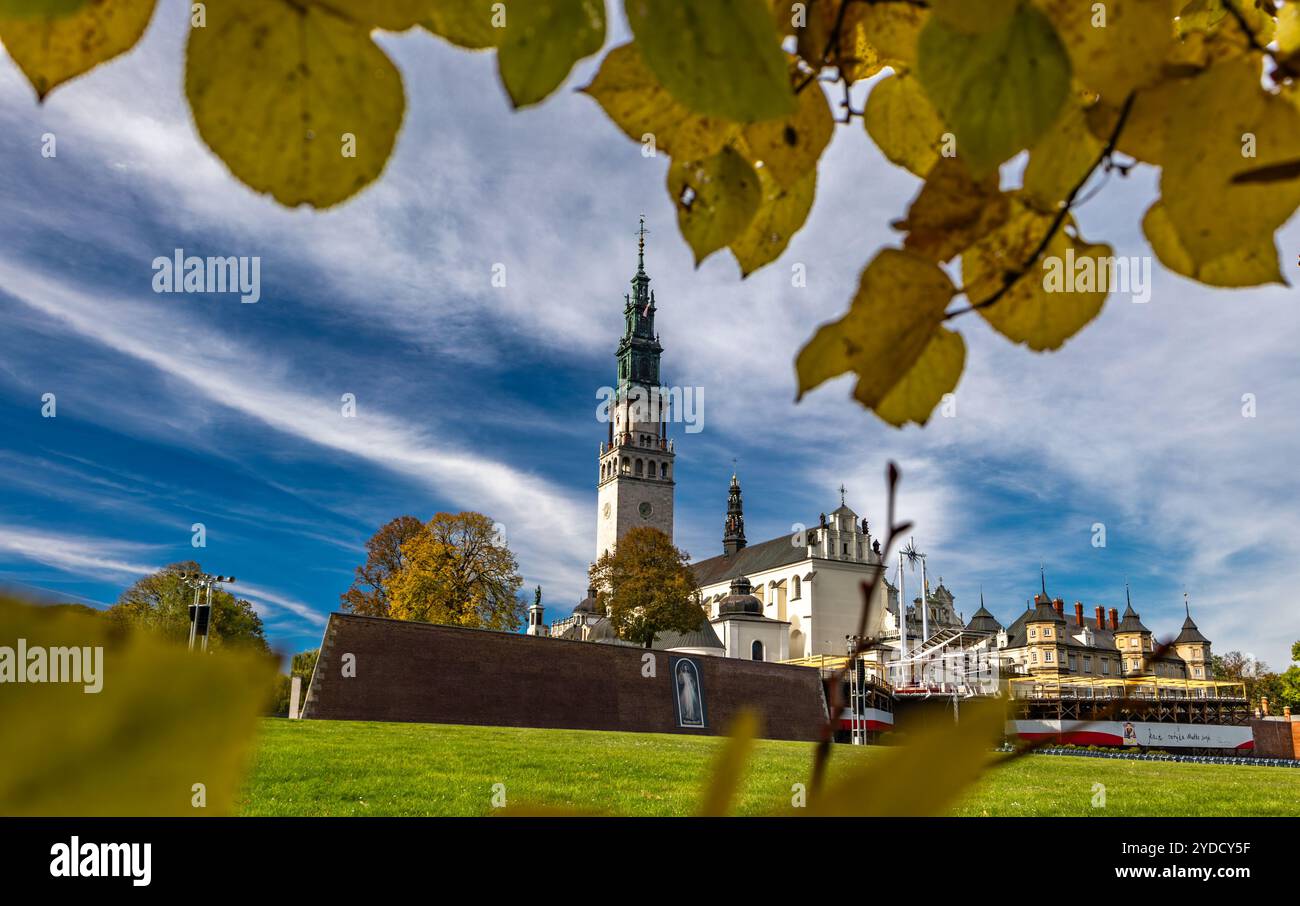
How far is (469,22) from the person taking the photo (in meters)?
0.34

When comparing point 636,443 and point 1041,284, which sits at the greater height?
point 636,443

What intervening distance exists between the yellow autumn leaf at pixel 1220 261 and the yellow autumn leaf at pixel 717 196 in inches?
8.2

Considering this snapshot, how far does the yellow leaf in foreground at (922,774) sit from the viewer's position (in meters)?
0.19

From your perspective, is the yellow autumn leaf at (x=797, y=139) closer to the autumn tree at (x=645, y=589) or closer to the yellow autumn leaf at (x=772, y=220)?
the yellow autumn leaf at (x=772, y=220)

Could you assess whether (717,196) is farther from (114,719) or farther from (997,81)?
(114,719)

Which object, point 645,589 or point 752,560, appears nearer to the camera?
point 645,589

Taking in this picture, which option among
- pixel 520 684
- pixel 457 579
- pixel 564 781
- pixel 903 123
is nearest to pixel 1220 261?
pixel 903 123

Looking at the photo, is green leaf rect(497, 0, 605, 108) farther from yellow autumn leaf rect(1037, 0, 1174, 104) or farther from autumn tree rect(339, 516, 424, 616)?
autumn tree rect(339, 516, 424, 616)

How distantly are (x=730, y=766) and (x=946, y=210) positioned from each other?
0.33 meters

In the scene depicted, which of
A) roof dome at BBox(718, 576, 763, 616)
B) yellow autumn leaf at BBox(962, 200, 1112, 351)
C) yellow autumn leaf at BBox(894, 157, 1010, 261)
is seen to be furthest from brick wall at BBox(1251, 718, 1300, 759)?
yellow autumn leaf at BBox(894, 157, 1010, 261)

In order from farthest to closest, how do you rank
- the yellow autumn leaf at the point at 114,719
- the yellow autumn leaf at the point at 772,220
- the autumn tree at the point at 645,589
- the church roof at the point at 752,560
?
the church roof at the point at 752,560, the autumn tree at the point at 645,589, the yellow autumn leaf at the point at 772,220, the yellow autumn leaf at the point at 114,719

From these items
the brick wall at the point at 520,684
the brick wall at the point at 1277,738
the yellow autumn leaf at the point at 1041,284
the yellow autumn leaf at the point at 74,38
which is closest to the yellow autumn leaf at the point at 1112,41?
the yellow autumn leaf at the point at 1041,284

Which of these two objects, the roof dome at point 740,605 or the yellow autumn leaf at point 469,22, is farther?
the roof dome at point 740,605
